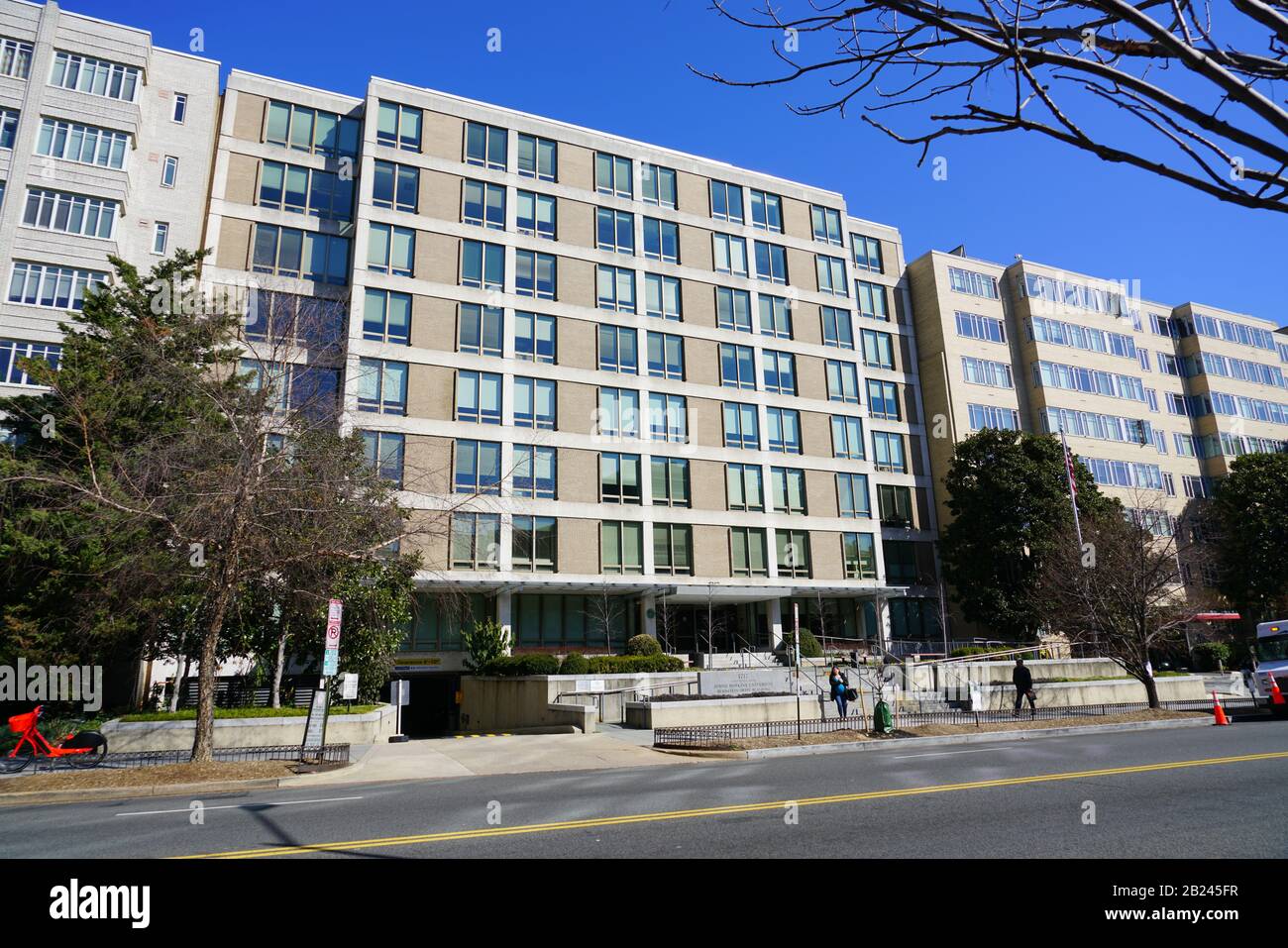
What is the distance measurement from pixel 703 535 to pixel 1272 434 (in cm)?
4997

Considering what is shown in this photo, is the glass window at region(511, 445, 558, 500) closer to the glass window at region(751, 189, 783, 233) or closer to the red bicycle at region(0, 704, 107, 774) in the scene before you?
the glass window at region(751, 189, 783, 233)

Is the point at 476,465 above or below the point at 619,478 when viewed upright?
above

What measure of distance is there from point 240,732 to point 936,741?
17.6 metres

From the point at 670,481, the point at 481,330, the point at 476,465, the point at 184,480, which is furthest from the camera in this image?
the point at 670,481

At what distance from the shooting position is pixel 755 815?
941 centimetres

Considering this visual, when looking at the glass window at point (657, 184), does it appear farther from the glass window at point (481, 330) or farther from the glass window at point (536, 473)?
the glass window at point (536, 473)

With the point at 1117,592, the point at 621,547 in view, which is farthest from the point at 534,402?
the point at 1117,592

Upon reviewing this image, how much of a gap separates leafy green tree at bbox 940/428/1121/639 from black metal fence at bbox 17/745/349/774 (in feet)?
110

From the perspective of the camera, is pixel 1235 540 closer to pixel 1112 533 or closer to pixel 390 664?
pixel 1112 533

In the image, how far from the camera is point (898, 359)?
170 feet

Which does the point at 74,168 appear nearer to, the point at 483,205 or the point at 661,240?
the point at 483,205

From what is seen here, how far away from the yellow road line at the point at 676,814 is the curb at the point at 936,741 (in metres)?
6.23
